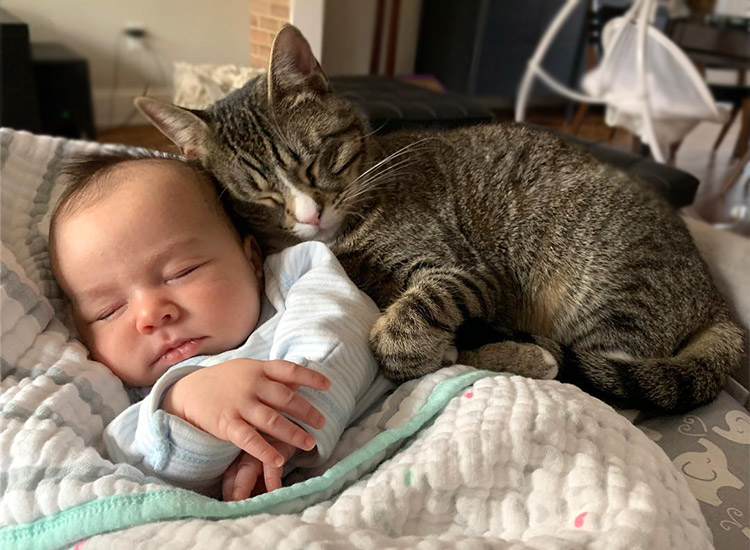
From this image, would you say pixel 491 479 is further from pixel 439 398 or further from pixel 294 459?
pixel 294 459

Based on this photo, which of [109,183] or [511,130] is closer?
[109,183]

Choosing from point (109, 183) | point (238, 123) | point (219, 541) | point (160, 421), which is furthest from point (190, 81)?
point (219, 541)

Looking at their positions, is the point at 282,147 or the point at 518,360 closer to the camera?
the point at 518,360

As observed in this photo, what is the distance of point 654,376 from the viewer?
1.00m

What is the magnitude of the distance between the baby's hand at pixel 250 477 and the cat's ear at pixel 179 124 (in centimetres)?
64

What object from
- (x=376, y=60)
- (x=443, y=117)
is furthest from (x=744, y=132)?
(x=443, y=117)

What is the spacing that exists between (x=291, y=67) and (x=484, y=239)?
0.52m

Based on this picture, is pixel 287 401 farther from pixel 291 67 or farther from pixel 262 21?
pixel 262 21

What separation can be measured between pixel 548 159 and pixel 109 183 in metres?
0.89

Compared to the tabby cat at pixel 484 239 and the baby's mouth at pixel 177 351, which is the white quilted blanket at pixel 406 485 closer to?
the baby's mouth at pixel 177 351

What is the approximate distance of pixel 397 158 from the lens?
1.25 meters

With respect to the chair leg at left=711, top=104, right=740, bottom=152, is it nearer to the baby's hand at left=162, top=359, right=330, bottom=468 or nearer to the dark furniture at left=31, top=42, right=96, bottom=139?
the dark furniture at left=31, top=42, right=96, bottom=139

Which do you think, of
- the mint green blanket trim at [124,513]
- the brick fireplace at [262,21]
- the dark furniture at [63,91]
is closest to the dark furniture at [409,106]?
the brick fireplace at [262,21]

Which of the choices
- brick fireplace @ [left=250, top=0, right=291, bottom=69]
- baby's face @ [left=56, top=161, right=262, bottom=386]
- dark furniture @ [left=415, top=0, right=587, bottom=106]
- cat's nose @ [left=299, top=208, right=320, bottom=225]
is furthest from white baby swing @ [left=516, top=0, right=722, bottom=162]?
baby's face @ [left=56, top=161, right=262, bottom=386]
